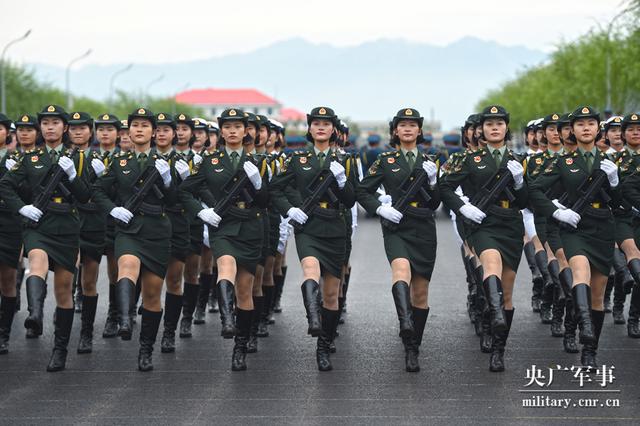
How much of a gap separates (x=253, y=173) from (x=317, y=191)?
0.58 m

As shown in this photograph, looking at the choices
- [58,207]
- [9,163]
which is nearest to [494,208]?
[58,207]

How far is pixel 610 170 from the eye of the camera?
10.2 meters

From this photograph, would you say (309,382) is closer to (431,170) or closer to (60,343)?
(431,170)

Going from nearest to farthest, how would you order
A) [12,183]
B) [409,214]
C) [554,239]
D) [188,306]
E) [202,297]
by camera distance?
1. [409,214]
2. [12,183]
3. [554,239]
4. [188,306]
5. [202,297]

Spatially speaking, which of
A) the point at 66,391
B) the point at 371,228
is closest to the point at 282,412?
the point at 66,391

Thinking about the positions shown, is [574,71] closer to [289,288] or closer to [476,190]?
[289,288]

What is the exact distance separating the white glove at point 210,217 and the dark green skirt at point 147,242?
0.42 meters

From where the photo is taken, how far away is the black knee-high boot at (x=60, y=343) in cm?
1022

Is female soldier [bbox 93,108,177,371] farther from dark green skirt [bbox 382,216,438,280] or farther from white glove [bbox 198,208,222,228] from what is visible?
dark green skirt [bbox 382,216,438,280]

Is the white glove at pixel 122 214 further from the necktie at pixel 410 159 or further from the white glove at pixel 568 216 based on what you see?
the white glove at pixel 568 216

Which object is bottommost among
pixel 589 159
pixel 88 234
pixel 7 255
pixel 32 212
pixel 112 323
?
pixel 112 323

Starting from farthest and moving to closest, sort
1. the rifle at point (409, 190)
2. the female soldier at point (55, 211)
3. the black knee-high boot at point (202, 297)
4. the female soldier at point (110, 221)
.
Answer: the black knee-high boot at point (202, 297)
the female soldier at point (110, 221)
the female soldier at point (55, 211)
the rifle at point (409, 190)

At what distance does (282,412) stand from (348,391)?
0.89 meters

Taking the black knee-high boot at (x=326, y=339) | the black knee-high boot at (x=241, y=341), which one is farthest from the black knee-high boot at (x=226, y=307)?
the black knee-high boot at (x=326, y=339)
